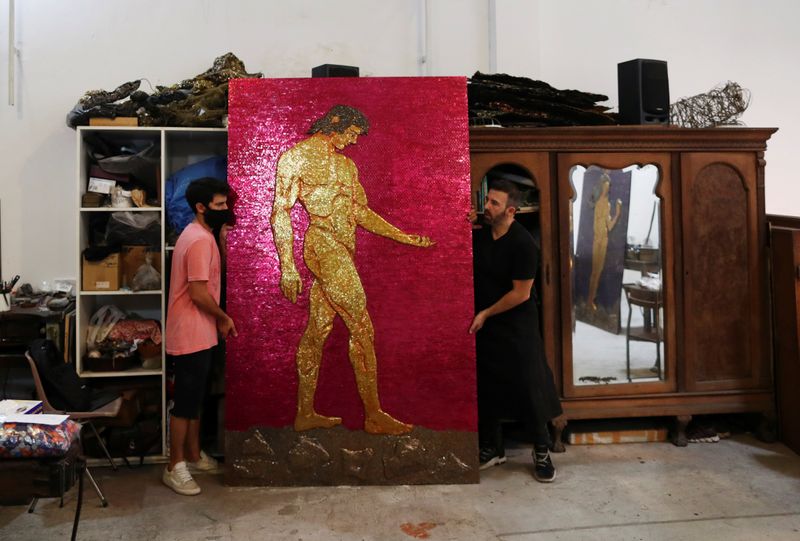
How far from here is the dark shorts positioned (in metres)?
3.66

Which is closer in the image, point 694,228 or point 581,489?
point 581,489

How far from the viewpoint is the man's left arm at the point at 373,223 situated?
3.70 m

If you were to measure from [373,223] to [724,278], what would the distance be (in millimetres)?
2269

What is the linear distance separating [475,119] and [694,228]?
1.50 m

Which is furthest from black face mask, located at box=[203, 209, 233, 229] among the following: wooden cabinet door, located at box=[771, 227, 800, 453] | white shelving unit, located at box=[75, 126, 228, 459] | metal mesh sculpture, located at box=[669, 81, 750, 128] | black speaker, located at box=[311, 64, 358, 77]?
wooden cabinet door, located at box=[771, 227, 800, 453]

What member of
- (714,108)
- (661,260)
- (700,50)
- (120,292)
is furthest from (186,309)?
(700,50)

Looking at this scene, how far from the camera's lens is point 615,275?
4.29 metres

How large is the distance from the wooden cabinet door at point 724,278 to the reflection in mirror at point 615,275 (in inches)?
8.4

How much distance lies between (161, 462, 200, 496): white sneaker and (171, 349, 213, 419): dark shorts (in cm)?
27

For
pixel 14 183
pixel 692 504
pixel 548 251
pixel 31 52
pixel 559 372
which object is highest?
pixel 31 52

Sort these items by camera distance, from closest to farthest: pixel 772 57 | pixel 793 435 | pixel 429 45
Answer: pixel 793 435 → pixel 429 45 → pixel 772 57

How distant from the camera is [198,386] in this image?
3695 millimetres

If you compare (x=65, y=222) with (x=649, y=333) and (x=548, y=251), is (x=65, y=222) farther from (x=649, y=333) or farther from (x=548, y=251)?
(x=649, y=333)

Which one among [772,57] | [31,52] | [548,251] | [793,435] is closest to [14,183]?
[31,52]
